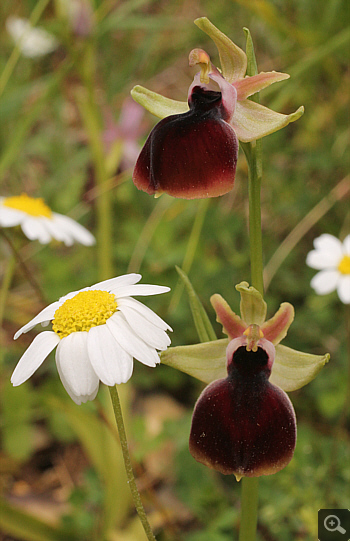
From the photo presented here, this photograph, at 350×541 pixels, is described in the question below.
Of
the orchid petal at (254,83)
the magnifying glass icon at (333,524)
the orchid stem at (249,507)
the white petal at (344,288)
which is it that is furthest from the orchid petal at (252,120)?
the magnifying glass icon at (333,524)

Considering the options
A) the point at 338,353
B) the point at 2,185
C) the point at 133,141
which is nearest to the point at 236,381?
the point at 338,353

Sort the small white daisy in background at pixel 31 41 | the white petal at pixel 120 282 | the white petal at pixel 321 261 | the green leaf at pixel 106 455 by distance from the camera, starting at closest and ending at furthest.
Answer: the white petal at pixel 120 282
the white petal at pixel 321 261
the green leaf at pixel 106 455
the small white daisy in background at pixel 31 41

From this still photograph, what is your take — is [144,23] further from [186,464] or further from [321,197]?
[186,464]

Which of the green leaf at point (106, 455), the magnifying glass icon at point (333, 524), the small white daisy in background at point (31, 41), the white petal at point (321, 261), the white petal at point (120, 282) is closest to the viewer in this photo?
the white petal at point (120, 282)

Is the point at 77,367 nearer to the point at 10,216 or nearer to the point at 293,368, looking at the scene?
the point at 293,368

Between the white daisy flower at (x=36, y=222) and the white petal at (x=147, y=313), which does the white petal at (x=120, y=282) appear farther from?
the white daisy flower at (x=36, y=222)
